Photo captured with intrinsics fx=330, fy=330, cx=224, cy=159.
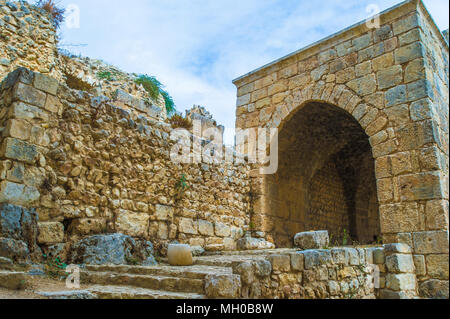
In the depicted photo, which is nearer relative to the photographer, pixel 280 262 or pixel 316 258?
pixel 280 262

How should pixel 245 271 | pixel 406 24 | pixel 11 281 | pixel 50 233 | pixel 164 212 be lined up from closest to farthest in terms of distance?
pixel 11 281 < pixel 245 271 < pixel 50 233 < pixel 164 212 < pixel 406 24

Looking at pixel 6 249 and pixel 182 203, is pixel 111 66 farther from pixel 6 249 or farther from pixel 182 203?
pixel 6 249

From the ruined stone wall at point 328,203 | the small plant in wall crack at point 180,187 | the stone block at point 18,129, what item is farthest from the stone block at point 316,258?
Result: the ruined stone wall at point 328,203

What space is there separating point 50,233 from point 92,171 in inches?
34.7

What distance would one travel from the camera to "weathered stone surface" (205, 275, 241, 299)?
8.24ft

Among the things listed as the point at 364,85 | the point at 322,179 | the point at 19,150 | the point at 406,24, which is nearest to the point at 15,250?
the point at 19,150

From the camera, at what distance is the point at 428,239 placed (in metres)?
4.54

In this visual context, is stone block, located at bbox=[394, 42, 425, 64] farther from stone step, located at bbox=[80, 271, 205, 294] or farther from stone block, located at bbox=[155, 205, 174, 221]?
stone step, located at bbox=[80, 271, 205, 294]

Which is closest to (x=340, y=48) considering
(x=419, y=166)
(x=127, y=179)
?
(x=419, y=166)

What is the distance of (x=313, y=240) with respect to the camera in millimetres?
4129

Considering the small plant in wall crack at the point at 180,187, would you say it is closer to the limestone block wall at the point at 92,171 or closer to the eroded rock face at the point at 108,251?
the limestone block wall at the point at 92,171

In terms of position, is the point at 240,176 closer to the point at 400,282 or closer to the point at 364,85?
the point at 364,85

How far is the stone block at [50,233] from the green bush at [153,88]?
304 inches

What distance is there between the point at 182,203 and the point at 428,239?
11.6 ft
